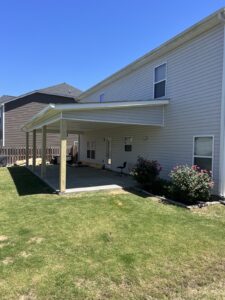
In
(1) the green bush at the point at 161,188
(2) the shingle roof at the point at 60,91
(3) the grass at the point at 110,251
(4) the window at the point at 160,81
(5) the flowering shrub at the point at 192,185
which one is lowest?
(3) the grass at the point at 110,251

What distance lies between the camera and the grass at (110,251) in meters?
3.62

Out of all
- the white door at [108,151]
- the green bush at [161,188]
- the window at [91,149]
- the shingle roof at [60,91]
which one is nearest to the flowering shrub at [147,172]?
the green bush at [161,188]

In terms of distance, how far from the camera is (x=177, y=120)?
10969 millimetres

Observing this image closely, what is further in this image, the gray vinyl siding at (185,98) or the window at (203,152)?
the window at (203,152)

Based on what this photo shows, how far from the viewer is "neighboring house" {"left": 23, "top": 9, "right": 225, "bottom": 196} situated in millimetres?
8891

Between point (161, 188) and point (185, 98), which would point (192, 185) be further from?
point (185, 98)

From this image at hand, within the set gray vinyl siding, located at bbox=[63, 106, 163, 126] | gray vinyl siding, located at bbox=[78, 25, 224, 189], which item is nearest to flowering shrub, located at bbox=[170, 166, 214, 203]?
gray vinyl siding, located at bbox=[78, 25, 224, 189]

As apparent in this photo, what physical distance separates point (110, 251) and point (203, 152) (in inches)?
242

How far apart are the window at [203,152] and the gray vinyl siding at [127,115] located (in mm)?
2228

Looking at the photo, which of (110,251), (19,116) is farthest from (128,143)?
(19,116)

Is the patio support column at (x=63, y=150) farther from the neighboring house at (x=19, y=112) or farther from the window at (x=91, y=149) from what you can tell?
the neighboring house at (x=19, y=112)

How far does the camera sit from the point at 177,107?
36.0ft

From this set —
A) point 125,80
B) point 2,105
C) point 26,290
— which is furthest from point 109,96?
→ point 26,290

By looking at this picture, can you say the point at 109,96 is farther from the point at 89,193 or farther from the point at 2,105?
the point at 2,105
